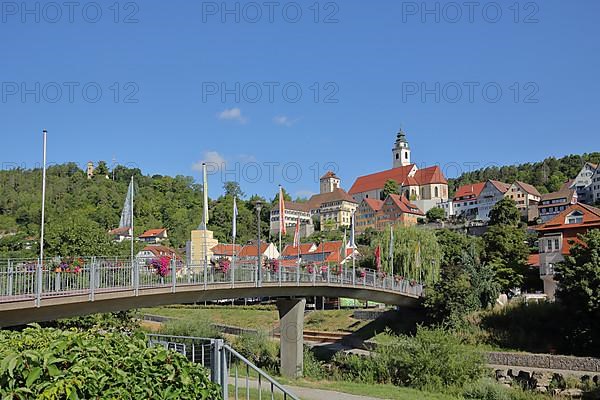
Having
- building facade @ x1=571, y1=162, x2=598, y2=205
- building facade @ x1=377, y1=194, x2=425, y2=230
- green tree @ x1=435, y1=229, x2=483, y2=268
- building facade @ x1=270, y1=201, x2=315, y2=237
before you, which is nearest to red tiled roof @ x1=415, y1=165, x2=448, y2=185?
building facade @ x1=377, y1=194, x2=425, y2=230

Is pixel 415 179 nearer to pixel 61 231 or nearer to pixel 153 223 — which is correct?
pixel 153 223

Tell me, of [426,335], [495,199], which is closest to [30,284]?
[426,335]

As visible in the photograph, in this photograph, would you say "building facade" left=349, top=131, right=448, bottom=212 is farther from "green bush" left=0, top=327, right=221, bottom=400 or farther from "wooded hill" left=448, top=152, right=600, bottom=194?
"green bush" left=0, top=327, right=221, bottom=400

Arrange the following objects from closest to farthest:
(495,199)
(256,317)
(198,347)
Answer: (198,347), (256,317), (495,199)

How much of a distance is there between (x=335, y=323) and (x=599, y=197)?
7773 centimetres

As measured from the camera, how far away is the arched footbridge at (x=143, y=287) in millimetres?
16547

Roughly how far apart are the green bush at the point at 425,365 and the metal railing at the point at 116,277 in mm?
5446

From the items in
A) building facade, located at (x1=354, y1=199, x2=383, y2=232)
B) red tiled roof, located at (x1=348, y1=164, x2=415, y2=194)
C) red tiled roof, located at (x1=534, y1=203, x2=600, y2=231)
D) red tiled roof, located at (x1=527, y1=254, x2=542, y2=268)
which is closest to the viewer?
red tiled roof, located at (x1=534, y1=203, x2=600, y2=231)

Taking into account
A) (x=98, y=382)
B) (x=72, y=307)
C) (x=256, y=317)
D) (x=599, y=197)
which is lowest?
(x=256, y=317)

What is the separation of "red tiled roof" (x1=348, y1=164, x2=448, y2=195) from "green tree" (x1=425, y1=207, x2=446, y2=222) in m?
14.3

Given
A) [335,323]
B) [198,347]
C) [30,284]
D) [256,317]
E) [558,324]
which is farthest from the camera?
[256,317]

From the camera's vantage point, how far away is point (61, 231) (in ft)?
118

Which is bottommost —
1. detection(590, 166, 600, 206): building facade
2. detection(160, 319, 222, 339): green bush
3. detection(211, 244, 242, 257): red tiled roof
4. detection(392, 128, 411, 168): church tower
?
detection(160, 319, 222, 339): green bush

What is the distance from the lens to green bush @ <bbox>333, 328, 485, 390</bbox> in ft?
86.6
